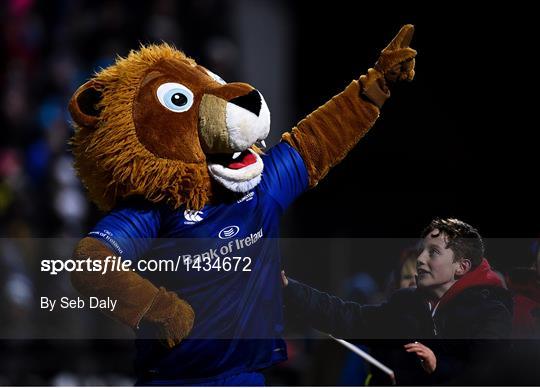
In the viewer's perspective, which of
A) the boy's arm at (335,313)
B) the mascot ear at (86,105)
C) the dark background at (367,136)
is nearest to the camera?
the mascot ear at (86,105)

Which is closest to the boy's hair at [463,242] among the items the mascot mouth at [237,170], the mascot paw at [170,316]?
the mascot mouth at [237,170]

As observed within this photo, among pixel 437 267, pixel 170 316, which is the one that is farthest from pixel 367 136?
pixel 170 316

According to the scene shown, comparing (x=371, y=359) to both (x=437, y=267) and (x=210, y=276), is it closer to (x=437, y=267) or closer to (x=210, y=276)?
(x=437, y=267)

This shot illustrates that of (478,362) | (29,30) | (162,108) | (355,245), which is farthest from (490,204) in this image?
(29,30)

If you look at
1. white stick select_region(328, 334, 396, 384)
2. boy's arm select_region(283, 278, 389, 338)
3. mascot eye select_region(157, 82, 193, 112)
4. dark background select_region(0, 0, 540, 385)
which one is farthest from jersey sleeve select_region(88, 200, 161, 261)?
dark background select_region(0, 0, 540, 385)

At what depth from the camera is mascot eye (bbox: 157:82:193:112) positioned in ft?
7.77

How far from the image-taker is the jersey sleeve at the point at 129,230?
232 centimetres

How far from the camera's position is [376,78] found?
8.27 feet

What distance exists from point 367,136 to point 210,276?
2.50m

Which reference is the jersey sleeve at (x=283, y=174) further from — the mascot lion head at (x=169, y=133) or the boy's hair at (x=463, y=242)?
the boy's hair at (x=463, y=242)

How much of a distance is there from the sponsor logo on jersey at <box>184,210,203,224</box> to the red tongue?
117 mm

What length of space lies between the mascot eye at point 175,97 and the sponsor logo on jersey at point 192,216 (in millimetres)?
213

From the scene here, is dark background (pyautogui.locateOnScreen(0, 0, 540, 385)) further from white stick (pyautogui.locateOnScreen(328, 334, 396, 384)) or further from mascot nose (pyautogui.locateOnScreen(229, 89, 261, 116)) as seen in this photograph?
mascot nose (pyautogui.locateOnScreen(229, 89, 261, 116))

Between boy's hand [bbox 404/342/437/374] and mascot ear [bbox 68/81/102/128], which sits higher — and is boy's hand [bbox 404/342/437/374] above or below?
below
